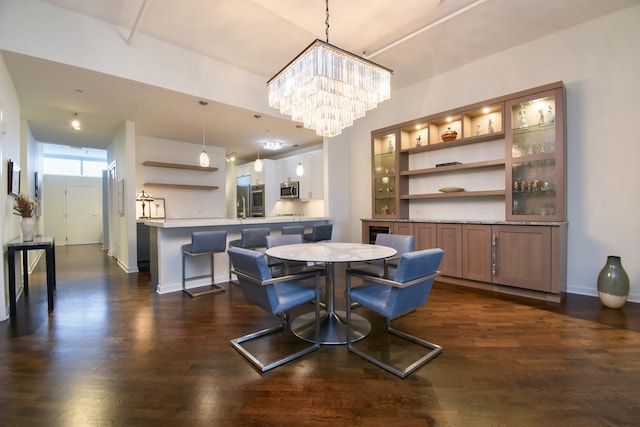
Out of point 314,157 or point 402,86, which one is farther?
point 314,157

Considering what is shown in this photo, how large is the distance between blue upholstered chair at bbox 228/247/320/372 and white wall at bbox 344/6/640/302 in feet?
11.2

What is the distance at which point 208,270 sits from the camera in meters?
4.11

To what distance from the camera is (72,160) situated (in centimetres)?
893

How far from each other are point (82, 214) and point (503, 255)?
11101 millimetres

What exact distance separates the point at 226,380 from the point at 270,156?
7.35 metres

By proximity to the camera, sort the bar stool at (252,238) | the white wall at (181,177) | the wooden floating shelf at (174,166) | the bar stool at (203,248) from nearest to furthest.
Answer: the bar stool at (203,248) → the bar stool at (252,238) → the wooden floating shelf at (174,166) → the white wall at (181,177)

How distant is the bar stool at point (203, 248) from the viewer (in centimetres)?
353

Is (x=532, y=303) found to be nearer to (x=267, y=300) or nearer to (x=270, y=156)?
(x=267, y=300)

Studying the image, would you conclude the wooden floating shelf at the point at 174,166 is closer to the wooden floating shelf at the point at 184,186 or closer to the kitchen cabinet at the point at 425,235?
the wooden floating shelf at the point at 184,186

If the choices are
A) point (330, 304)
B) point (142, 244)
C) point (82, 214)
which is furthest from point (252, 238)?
point (82, 214)

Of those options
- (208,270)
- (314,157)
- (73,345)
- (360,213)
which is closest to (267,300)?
(73,345)

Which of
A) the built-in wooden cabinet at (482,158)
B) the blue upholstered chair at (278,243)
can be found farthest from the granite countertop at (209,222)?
the built-in wooden cabinet at (482,158)

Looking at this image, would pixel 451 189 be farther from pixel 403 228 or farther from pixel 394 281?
pixel 394 281

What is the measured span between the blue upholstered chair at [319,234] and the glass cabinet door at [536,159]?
2.48 metres
